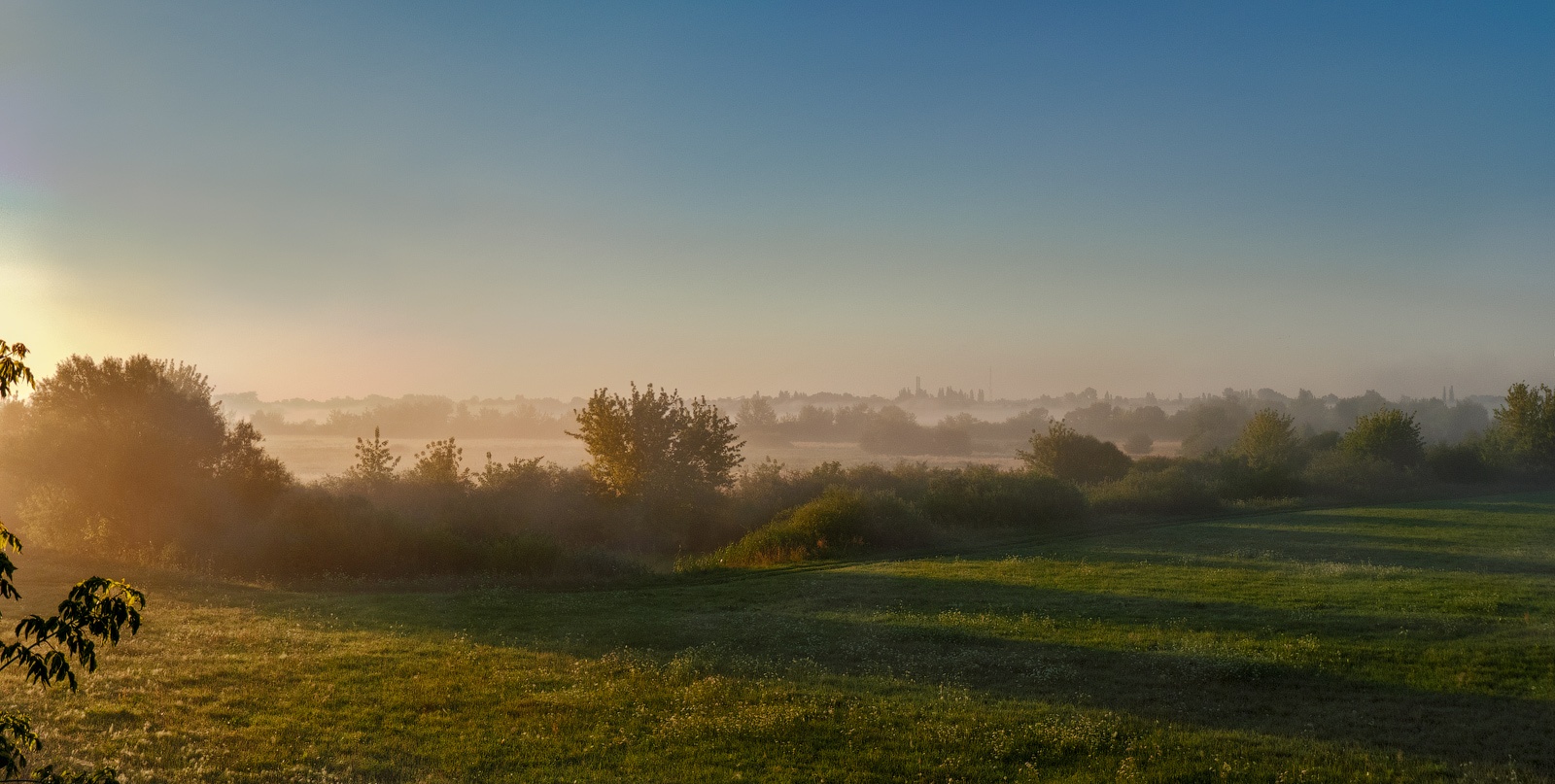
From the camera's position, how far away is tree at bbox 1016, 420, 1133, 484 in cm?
7294

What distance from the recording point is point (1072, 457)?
7344 centimetres

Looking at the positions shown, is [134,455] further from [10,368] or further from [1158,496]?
[1158,496]

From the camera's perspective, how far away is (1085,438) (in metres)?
75.0

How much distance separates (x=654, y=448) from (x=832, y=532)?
49.5 feet

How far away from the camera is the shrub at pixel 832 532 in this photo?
131ft

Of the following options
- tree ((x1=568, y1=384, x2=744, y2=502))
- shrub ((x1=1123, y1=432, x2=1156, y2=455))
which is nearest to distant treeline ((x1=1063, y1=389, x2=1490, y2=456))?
shrub ((x1=1123, y1=432, x2=1156, y2=455))

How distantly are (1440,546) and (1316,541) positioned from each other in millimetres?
4307

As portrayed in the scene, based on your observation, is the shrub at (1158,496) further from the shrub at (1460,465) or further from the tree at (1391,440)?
the shrub at (1460,465)

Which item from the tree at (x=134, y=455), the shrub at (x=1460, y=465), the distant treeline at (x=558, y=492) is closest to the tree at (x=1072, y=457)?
the distant treeline at (x=558, y=492)

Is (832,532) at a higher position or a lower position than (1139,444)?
lower

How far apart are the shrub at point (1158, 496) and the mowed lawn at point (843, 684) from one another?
2738 cm

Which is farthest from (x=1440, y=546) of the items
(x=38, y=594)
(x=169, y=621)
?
(x=38, y=594)

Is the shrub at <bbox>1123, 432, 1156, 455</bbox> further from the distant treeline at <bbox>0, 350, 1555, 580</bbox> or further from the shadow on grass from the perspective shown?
the shadow on grass

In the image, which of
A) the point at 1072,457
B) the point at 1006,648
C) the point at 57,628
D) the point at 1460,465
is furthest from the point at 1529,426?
the point at 57,628
